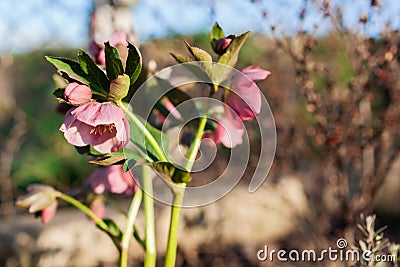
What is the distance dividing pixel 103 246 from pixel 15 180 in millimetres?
2050

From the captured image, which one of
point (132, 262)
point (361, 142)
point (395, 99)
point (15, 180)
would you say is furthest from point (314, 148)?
point (15, 180)

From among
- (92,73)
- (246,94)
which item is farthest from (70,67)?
(246,94)

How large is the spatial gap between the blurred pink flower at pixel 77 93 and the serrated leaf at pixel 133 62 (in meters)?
0.06

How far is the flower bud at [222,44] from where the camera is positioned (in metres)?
0.74

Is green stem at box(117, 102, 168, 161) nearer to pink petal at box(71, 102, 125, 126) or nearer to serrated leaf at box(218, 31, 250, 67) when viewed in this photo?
pink petal at box(71, 102, 125, 126)

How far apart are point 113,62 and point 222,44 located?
17 centimetres

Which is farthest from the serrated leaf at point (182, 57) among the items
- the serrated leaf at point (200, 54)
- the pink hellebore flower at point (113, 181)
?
the pink hellebore flower at point (113, 181)

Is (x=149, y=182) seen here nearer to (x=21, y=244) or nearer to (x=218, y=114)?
(x=218, y=114)

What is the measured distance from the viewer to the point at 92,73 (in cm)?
67

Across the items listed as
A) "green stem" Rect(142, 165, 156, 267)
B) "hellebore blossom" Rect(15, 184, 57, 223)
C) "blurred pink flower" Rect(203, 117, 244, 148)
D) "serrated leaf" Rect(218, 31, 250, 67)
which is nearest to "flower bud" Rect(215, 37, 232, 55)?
"serrated leaf" Rect(218, 31, 250, 67)

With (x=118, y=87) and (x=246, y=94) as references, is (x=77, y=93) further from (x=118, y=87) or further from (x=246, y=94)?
(x=246, y=94)

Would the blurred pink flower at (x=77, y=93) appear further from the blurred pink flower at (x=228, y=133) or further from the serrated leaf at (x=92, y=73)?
the blurred pink flower at (x=228, y=133)

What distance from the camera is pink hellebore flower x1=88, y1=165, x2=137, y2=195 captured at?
910mm

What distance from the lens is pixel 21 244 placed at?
5.53ft
